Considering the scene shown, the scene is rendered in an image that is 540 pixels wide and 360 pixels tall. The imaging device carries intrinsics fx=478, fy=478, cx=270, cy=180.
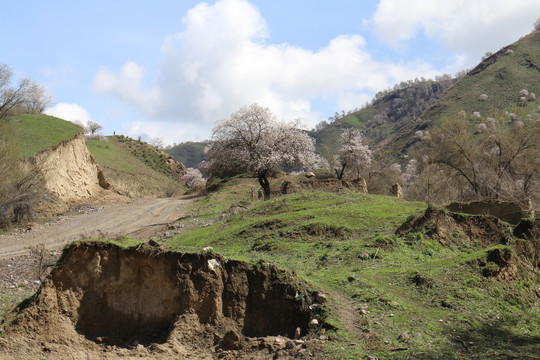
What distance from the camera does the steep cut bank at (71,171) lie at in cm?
2925

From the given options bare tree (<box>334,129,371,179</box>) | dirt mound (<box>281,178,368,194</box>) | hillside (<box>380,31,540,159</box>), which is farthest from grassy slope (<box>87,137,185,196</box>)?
hillside (<box>380,31,540,159</box>)

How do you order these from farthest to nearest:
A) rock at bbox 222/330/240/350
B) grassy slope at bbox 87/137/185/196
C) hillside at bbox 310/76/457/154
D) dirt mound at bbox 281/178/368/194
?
hillside at bbox 310/76/457/154, grassy slope at bbox 87/137/185/196, dirt mound at bbox 281/178/368/194, rock at bbox 222/330/240/350

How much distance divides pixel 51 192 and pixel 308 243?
2036 centimetres

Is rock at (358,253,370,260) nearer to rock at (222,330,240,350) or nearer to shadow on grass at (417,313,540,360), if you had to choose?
shadow on grass at (417,313,540,360)

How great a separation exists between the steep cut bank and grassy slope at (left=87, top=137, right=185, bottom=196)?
1296 cm

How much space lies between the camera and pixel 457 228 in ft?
42.1

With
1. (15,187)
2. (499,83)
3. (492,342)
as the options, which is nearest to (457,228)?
(492,342)

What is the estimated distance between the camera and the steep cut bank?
96.0ft

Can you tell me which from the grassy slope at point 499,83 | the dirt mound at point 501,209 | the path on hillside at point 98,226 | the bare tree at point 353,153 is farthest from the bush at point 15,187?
the grassy slope at point 499,83

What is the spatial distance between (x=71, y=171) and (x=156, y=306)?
26.6m

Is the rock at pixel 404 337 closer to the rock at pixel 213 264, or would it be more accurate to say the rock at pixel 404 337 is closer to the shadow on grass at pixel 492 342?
the shadow on grass at pixel 492 342

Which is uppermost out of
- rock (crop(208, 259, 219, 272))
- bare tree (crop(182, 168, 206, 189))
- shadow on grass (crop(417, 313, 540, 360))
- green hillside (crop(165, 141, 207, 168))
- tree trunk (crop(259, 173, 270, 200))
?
green hillside (crop(165, 141, 207, 168))

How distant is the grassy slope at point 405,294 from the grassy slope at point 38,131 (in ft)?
64.2

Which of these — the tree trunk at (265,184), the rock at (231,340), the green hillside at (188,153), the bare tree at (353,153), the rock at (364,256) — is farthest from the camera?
the green hillside at (188,153)
